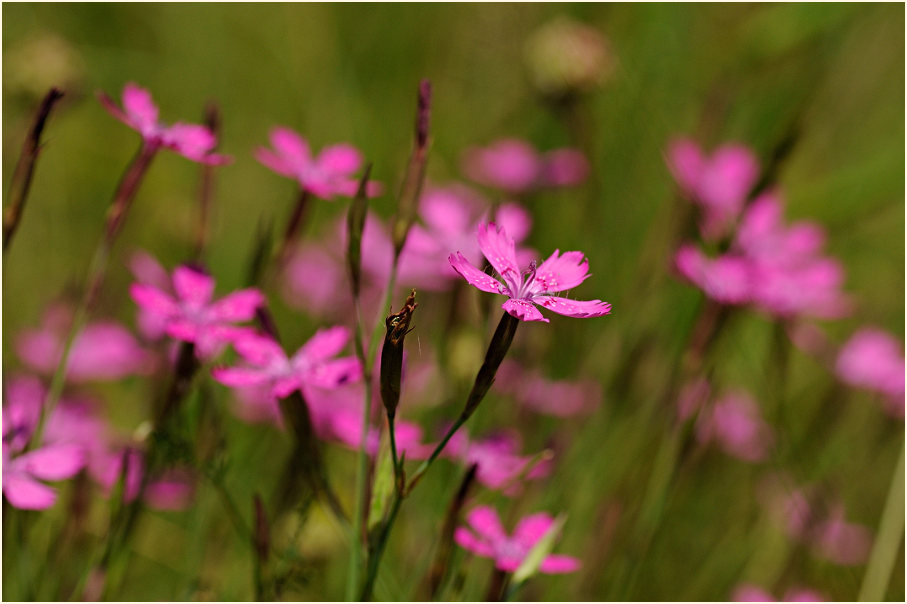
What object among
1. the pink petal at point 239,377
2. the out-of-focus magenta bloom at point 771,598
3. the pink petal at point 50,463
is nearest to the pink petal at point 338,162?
the pink petal at point 239,377

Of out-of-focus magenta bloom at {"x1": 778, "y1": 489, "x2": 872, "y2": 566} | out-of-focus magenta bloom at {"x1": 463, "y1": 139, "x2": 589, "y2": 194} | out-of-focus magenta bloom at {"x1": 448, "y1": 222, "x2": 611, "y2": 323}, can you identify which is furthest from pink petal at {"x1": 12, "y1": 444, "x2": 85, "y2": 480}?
out-of-focus magenta bloom at {"x1": 778, "y1": 489, "x2": 872, "y2": 566}

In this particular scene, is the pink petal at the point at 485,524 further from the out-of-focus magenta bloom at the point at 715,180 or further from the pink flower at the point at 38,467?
the out-of-focus magenta bloom at the point at 715,180

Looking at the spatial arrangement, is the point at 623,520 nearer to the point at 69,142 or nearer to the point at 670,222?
the point at 670,222

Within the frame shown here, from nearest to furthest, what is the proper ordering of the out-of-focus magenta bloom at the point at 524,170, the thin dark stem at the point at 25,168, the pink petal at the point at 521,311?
the pink petal at the point at 521,311 < the thin dark stem at the point at 25,168 < the out-of-focus magenta bloom at the point at 524,170

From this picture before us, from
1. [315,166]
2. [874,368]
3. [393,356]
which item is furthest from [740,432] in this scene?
[393,356]

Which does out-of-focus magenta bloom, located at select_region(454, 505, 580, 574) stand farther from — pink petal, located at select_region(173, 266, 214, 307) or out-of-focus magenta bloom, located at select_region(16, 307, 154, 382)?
out-of-focus magenta bloom, located at select_region(16, 307, 154, 382)

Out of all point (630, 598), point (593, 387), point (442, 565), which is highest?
point (442, 565)

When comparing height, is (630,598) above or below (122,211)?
below

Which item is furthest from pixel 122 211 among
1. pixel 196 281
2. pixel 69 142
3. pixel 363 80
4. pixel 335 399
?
pixel 69 142
